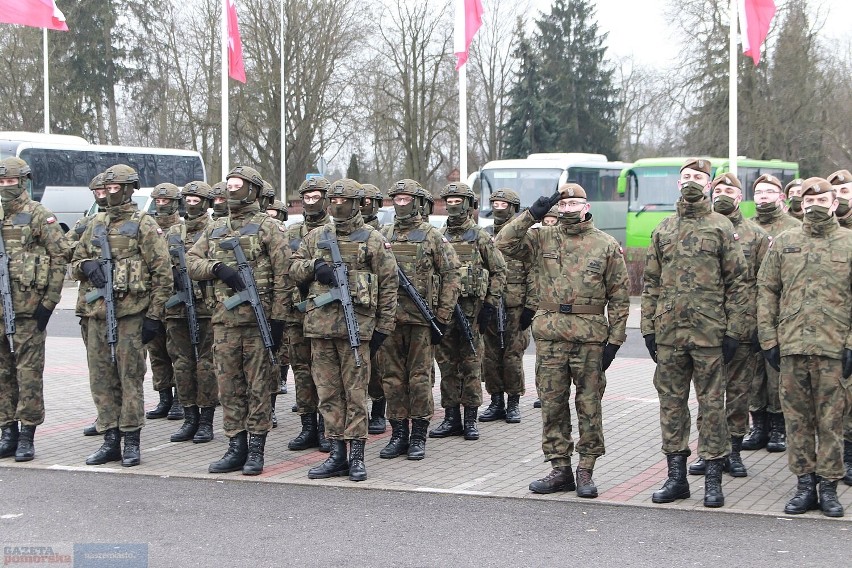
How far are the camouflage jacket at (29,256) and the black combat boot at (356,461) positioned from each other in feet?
8.65

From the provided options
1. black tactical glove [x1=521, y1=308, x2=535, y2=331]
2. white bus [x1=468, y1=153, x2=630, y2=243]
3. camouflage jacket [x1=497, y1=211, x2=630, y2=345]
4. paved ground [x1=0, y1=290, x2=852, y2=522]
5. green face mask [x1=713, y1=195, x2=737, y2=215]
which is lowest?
paved ground [x1=0, y1=290, x2=852, y2=522]

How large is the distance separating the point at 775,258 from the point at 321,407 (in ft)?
10.8

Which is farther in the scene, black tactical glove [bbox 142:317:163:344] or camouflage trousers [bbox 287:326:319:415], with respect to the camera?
camouflage trousers [bbox 287:326:319:415]

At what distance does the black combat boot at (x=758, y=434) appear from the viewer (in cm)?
902

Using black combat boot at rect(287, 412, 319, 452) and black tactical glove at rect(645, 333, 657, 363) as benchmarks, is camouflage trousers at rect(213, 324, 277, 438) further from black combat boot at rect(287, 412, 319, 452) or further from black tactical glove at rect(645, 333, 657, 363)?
black tactical glove at rect(645, 333, 657, 363)

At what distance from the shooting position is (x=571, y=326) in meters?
7.34

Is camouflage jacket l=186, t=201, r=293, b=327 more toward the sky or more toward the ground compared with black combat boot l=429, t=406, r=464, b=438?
more toward the sky

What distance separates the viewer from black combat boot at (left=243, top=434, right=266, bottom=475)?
26.8 ft

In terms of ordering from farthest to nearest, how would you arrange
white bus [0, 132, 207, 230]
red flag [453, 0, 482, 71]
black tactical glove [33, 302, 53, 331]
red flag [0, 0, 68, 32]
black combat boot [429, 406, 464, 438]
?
white bus [0, 132, 207, 230] → red flag [453, 0, 482, 71] → red flag [0, 0, 68, 32] → black combat boot [429, 406, 464, 438] → black tactical glove [33, 302, 53, 331]

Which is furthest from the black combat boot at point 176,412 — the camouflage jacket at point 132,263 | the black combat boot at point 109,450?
the camouflage jacket at point 132,263

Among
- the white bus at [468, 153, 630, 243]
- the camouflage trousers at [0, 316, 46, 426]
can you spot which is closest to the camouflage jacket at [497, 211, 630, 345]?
the camouflage trousers at [0, 316, 46, 426]

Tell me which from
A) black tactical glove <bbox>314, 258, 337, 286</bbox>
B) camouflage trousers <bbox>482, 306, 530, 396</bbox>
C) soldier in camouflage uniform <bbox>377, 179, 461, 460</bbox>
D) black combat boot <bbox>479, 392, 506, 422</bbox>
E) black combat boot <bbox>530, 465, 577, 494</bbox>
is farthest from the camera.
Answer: black combat boot <bbox>479, 392, 506, 422</bbox>

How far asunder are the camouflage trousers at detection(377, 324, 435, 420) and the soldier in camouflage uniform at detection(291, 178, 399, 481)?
67 cm

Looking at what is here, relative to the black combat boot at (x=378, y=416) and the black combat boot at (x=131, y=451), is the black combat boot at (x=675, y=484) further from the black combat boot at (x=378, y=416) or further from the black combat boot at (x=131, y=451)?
the black combat boot at (x=131, y=451)
